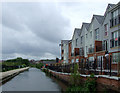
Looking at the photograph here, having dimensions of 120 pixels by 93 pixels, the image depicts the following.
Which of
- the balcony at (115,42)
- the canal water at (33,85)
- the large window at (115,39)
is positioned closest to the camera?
the balcony at (115,42)

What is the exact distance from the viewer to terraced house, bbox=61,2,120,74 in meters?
18.8

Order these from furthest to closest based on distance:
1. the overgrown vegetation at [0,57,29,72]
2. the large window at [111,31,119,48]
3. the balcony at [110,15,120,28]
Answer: the overgrown vegetation at [0,57,29,72] → the large window at [111,31,119,48] → the balcony at [110,15,120,28]

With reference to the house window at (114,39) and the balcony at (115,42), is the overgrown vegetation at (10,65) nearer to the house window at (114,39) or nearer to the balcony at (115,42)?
the balcony at (115,42)

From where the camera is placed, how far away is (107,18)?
23.0 m

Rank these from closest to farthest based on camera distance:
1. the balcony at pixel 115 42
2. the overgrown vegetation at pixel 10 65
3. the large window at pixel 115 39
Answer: the balcony at pixel 115 42 → the large window at pixel 115 39 → the overgrown vegetation at pixel 10 65

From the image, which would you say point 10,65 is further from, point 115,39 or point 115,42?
point 115,39

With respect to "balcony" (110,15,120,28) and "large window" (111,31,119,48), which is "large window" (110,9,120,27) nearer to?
"balcony" (110,15,120,28)

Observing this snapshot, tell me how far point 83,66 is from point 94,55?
7.16 m

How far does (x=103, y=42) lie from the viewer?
23812 millimetres

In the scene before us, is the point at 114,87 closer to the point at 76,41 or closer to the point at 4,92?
the point at 4,92

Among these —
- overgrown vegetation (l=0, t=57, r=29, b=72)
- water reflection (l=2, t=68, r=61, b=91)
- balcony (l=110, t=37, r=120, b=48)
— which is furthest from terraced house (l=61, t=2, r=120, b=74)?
overgrown vegetation (l=0, t=57, r=29, b=72)

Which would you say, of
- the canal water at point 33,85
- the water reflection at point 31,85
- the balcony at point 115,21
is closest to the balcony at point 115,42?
the balcony at point 115,21

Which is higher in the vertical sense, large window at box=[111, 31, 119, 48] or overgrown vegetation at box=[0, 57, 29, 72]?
large window at box=[111, 31, 119, 48]

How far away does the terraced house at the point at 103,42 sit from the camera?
61.8 feet
